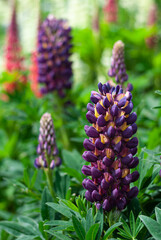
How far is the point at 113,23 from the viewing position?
12.1 feet

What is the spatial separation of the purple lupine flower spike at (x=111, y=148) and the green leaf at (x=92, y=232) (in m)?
0.09

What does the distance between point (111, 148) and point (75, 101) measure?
1.47 metres

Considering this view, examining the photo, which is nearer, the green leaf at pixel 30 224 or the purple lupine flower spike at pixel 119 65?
the green leaf at pixel 30 224

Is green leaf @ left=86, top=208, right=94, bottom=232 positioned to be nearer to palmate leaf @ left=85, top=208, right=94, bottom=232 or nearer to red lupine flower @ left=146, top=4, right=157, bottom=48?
palmate leaf @ left=85, top=208, right=94, bottom=232

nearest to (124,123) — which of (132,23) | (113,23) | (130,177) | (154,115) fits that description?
(130,177)

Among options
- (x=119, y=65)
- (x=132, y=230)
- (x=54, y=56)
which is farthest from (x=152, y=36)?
(x=132, y=230)

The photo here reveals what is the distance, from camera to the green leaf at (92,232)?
686 millimetres

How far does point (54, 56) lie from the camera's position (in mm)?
1960

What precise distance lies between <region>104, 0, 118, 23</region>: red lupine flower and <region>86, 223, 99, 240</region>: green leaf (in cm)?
318

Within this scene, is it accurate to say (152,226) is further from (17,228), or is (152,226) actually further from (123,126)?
(17,228)

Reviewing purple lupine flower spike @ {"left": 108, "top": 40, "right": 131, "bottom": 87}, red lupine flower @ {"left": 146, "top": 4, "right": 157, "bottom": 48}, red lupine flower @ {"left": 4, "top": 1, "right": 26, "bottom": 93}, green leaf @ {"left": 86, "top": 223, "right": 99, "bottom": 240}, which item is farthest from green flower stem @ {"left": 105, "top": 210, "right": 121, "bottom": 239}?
red lupine flower @ {"left": 146, "top": 4, "right": 157, "bottom": 48}

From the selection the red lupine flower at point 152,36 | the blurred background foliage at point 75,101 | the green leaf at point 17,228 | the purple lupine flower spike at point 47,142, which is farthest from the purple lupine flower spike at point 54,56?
the red lupine flower at point 152,36

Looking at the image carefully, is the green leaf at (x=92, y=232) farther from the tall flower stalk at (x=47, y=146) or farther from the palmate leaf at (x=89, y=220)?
the tall flower stalk at (x=47, y=146)

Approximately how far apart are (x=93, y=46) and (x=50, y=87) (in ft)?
4.87
